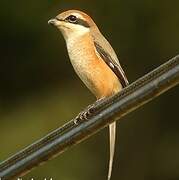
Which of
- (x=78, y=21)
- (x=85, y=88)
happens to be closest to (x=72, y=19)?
(x=78, y=21)

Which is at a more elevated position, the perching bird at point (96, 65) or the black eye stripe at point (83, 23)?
the black eye stripe at point (83, 23)

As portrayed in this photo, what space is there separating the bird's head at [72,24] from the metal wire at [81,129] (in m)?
1.64

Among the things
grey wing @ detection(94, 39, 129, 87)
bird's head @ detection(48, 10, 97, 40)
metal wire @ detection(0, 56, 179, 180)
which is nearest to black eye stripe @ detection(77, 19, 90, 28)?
bird's head @ detection(48, 10, 97, 40)

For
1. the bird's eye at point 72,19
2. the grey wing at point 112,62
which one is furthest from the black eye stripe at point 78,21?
the grey wing at point 112,62

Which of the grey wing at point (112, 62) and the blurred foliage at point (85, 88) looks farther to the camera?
the blurred foliage at point (85, 88)

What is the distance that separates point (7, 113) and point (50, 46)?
0.86 m

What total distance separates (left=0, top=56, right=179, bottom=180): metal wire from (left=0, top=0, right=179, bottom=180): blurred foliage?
491cm

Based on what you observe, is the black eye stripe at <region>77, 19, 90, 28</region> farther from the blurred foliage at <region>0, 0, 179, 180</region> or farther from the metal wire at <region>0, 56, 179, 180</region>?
the blurred foliage at <region>0, 0, 179, 180</region>

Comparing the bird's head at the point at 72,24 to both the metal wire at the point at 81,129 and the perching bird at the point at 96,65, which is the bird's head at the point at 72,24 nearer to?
the perching bird at the point at 96,65

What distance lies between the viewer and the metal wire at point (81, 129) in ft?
9.26

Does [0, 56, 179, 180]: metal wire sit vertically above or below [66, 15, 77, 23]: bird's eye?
below

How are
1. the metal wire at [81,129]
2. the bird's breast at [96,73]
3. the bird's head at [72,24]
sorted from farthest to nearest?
the bird's head at [72,24] → the bird's breast at [96,73] → the metal wire at [81,129]

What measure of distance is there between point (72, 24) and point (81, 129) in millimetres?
1807

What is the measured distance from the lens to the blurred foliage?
8.23 metres
